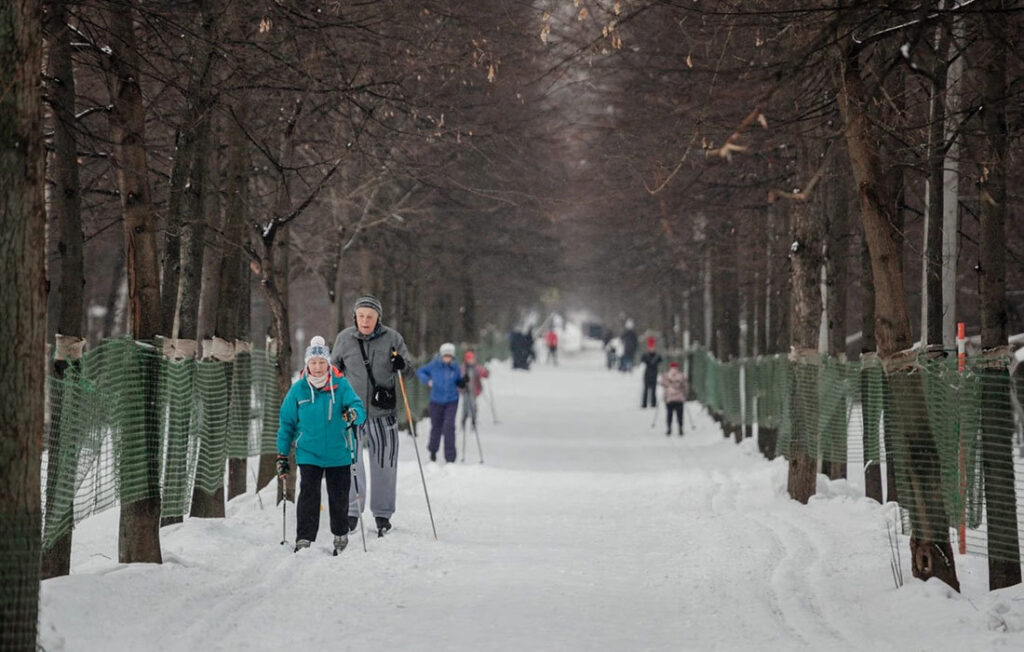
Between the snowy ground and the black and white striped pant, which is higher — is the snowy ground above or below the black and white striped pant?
below

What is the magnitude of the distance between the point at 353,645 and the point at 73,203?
3769mm

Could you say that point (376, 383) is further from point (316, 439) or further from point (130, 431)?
point (130, 431)

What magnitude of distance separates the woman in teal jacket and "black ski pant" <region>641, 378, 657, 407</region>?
81.5ft

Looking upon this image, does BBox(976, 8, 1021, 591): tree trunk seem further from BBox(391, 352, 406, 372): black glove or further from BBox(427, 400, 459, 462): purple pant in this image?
BBox(427, 400, 459, 462): purple pant

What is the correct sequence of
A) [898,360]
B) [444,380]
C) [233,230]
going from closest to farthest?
[898,360] < [233,230] < [444,380]

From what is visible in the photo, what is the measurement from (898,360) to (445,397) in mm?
11543

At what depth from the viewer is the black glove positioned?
12070mm

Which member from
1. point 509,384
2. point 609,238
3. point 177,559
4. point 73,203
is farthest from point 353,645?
point 509,384

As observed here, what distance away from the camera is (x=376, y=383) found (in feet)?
40.1

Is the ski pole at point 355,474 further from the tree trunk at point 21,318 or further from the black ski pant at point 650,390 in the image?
the black ski pant at point 650,390

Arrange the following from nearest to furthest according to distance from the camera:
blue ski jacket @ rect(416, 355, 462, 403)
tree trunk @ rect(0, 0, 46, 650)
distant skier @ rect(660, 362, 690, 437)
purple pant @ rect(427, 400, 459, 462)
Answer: tree trunk @ rect(0, 0, 46, 650) → blue ski jacket @ rect(416, 355, 462, 403) → purple pant @ rect(427, 400, 459, 462) → distant skier @ rect(660, 362, 690, 437)

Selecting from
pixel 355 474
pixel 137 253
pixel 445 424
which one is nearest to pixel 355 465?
pixel 355 474

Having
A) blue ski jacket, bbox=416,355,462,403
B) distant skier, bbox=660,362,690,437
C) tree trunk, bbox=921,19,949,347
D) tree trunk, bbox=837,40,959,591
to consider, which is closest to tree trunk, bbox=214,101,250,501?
tree trunk, bbox=837,40,959,591

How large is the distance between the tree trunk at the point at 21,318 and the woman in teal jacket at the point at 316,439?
4.50 m
